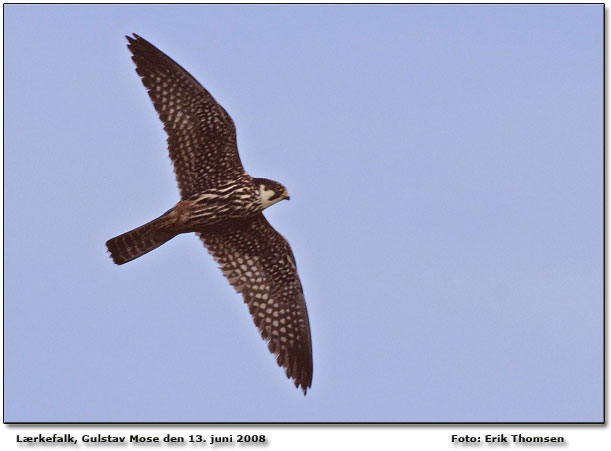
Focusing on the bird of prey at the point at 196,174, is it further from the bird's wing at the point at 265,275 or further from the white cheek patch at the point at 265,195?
the bird's wing at the point at 265,275

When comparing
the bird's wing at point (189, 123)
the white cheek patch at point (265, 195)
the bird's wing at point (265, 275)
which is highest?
the bird's wing at point (189, 123)

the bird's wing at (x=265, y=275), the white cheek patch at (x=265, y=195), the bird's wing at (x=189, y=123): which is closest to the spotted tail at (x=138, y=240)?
the bird's wing at (x=189, y=123)

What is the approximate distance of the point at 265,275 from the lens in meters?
17.0

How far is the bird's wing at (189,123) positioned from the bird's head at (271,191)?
0.31m

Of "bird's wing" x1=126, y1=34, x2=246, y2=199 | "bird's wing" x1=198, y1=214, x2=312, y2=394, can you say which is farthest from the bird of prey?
"bird's wing" x1=198, y1=214, x2=312, y2=394

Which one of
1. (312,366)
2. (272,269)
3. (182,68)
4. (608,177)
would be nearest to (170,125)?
(182,68)

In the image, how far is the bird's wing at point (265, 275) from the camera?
16.6 m

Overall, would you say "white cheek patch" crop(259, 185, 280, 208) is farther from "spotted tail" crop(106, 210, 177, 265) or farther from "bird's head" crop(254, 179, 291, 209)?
"spotted tail" crop(106, 210, 177, 265)

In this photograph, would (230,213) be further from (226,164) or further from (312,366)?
(312,366)

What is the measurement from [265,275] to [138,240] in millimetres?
2034

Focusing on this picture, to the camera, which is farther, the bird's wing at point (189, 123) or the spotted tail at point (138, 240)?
the bird's wing at point (189, 123)
